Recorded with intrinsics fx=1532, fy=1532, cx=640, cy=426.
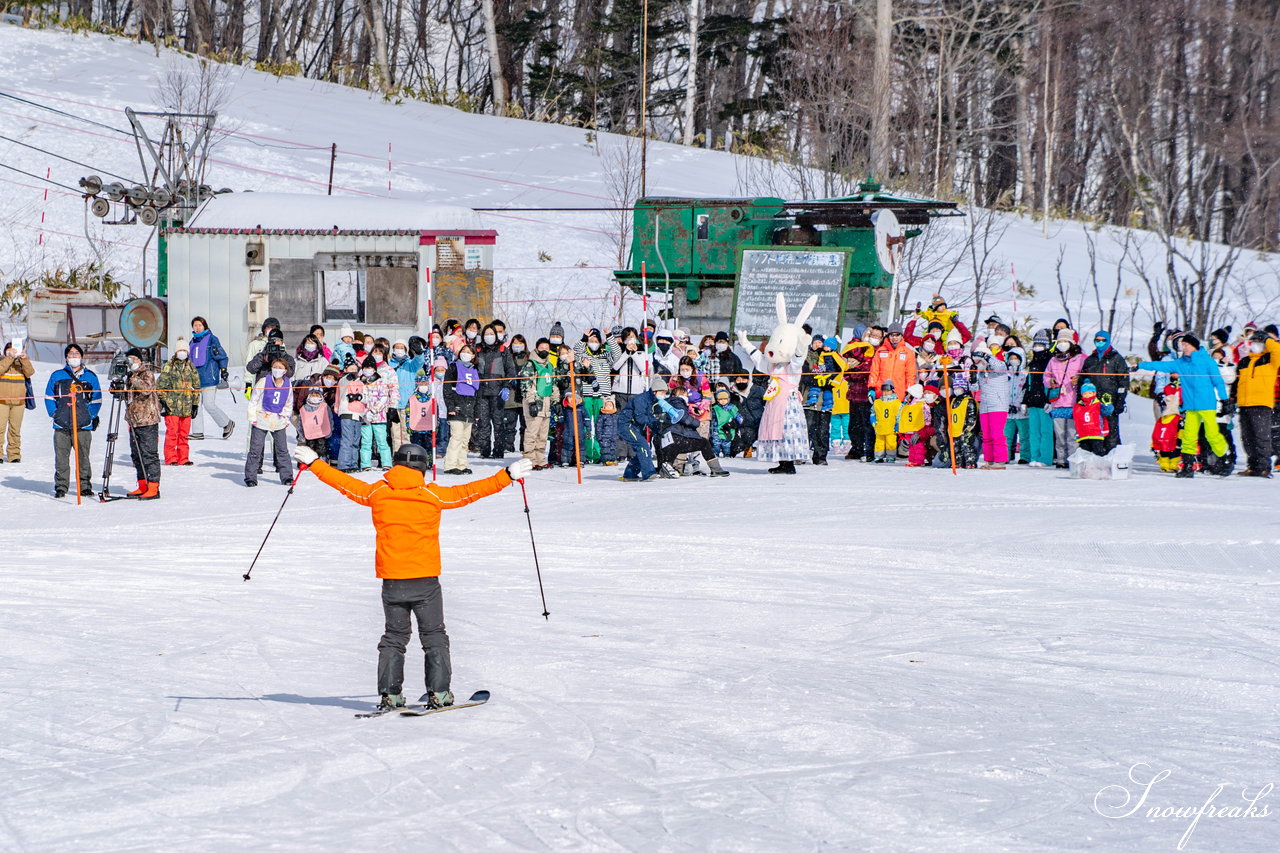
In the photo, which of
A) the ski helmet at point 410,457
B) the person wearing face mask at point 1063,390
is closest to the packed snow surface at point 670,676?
the ski helmet at point 410,457

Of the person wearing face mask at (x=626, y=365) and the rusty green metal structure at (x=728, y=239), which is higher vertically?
the rusty green metal structure at (x=728, y=239)

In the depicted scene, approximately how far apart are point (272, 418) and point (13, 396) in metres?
3.42

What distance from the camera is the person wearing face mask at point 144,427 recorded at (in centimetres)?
1527

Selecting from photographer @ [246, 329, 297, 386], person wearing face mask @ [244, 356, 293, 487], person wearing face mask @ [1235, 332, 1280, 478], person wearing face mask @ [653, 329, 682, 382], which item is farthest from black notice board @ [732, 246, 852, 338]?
person wearing face mask @ [244, 356, 293, 487]

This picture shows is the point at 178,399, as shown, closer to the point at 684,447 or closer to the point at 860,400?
the point at 684,447

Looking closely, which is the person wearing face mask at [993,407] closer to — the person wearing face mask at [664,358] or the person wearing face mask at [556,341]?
the person wearing face mask at [664,358]

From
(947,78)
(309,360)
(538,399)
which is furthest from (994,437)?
(947,78)

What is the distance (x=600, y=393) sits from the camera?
17.5 metres

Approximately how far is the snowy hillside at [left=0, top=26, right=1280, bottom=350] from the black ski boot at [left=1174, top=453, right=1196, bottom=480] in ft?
43.0

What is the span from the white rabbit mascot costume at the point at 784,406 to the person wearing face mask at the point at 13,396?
823 centimetres

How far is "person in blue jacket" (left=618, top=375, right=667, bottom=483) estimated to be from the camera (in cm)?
1605

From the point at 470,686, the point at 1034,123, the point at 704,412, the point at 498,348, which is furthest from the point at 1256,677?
the point at 1034,123

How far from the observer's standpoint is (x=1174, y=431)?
16.4 metres

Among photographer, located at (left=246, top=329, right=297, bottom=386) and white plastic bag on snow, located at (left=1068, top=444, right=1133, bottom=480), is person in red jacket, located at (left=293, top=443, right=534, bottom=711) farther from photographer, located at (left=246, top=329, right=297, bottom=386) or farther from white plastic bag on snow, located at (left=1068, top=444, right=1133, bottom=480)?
white plastic bag on snow, located at (left=1068, top=444, right=1133, bottom=480)
